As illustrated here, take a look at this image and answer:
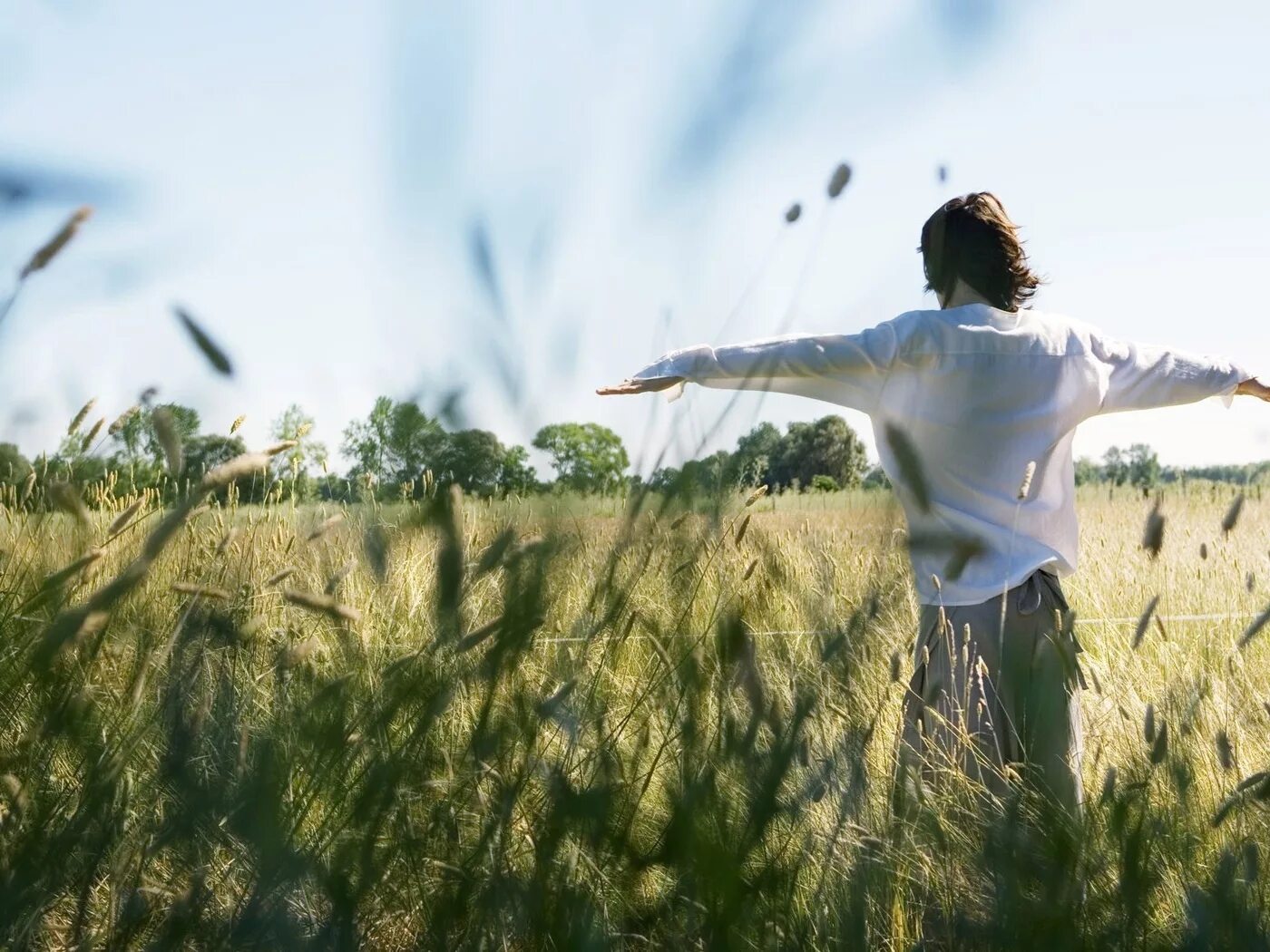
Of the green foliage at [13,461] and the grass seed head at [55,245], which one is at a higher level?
the grass seed head at [55,245]

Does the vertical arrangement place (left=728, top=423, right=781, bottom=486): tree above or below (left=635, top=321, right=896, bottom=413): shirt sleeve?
below

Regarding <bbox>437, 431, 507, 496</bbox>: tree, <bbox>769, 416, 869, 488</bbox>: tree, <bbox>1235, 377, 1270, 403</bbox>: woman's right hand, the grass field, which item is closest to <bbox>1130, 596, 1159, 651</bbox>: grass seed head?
the grass field

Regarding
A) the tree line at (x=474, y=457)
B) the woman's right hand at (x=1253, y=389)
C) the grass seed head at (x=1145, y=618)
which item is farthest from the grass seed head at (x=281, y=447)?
the woman's right hand at (x=1253, y=389)

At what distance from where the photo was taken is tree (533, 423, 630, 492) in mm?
692

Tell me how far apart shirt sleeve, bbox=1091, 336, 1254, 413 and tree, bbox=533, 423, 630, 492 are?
2114 millimetres

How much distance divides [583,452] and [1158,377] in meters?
2.26

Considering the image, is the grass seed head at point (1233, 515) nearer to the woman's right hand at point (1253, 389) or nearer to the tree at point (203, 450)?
the tree at point (203, 450)

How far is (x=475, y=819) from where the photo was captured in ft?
3.92

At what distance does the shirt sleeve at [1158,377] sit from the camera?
261 cm

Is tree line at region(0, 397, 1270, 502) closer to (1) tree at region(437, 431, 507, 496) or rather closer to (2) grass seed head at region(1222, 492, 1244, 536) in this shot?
(1) tree at region(437, 431, 507, 496)

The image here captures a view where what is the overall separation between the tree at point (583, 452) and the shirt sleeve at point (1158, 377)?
83.2 inches

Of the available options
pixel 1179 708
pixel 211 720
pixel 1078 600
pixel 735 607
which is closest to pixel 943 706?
pixel 1179 708

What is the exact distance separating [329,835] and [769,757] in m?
0.34

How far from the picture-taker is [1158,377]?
8.63 ft
